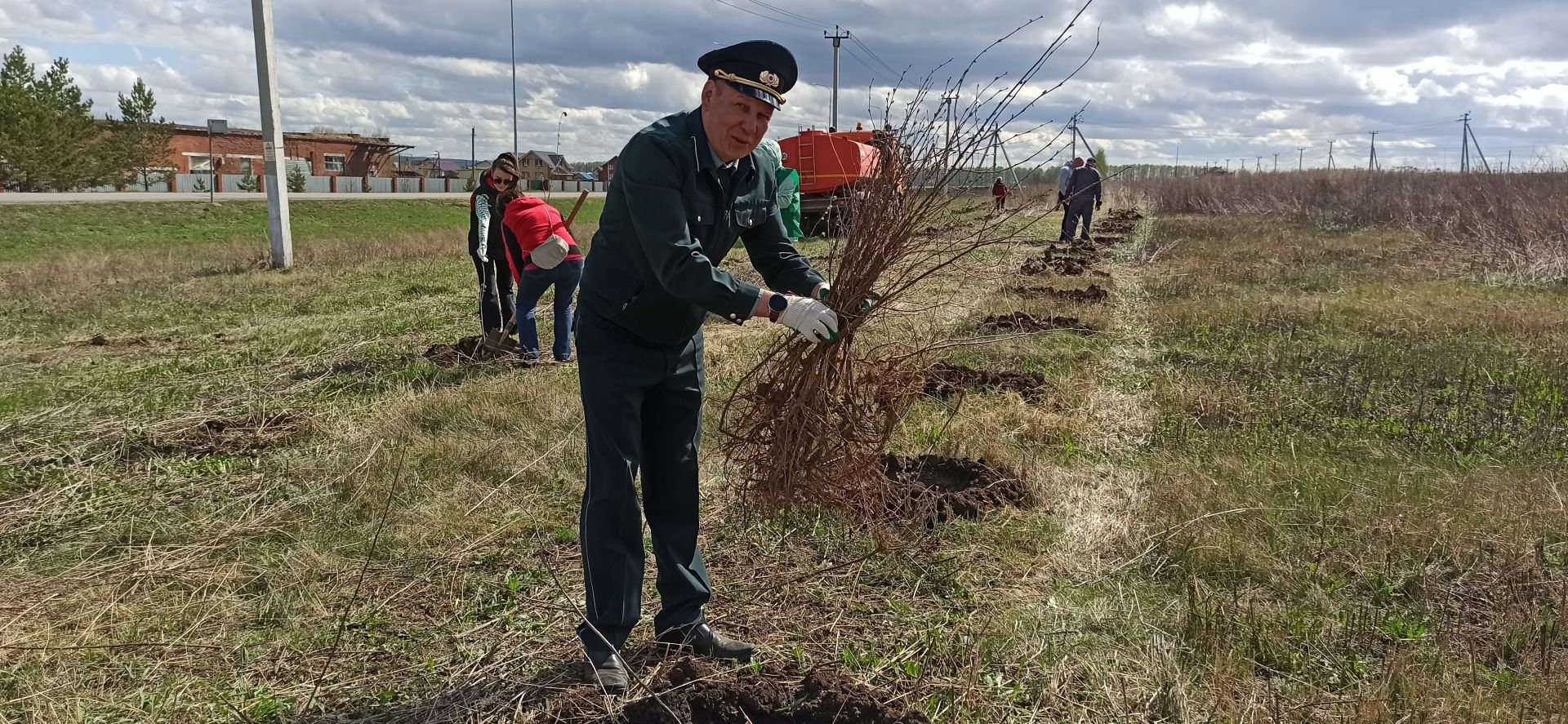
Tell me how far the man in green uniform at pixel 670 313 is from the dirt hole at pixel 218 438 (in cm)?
319

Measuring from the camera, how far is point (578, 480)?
4.29m

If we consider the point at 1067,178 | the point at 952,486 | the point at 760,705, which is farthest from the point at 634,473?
the point at 1067,178

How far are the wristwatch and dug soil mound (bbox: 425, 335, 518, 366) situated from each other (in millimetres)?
4813

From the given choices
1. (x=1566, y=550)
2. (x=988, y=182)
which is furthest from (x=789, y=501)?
(x=1566, y=550)

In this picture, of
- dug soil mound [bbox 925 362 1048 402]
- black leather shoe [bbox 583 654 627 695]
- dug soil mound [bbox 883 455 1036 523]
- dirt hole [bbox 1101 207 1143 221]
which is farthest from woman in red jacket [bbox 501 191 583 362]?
dirt hole [bbox 1101 207 1143 221]

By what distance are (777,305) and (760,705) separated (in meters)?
1.02

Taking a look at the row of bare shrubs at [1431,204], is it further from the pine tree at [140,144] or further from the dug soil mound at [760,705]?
the pine tree at [140,144]

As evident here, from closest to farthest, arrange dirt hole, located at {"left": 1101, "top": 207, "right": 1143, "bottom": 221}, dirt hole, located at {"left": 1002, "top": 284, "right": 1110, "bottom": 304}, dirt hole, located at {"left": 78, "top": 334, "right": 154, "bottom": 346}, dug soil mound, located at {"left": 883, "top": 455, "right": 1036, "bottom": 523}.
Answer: dug soil mound, located at {"left": 883, "top": 455, "right": 1036, "bottom": 523}, dirt hole, located at {"left": 78, "top": 334, "right": 154, "bottom": 346}, dirt hole, located at {"left": 1002, "top": 284, "right": 1110, "bottom": 304}, dirt hole, located at {"left": 1101, "top": 207, "right": 1143, "bottom": 221}

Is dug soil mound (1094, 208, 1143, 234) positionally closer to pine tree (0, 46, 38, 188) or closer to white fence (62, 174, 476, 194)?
white fence (62, 174, 476, 194)

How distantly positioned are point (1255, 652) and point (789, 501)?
1.45m

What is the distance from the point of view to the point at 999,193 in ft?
11.3

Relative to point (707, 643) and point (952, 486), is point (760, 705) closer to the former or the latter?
point (707, 643)

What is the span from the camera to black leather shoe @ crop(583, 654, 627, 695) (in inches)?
99.6

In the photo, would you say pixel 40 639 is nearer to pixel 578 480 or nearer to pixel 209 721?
pixel 209 721
